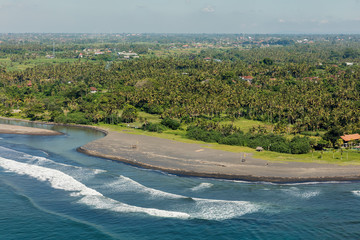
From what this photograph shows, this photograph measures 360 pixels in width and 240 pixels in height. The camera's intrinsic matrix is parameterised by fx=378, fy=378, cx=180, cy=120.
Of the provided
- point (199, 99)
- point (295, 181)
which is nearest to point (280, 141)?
point (295, 181)

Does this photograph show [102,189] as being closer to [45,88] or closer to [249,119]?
[249,119]

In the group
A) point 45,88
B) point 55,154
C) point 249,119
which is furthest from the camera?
point 45,88

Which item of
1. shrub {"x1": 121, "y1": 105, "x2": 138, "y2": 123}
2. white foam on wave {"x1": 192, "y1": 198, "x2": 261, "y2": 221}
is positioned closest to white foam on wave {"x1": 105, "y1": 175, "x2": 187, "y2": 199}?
white foam on wave {"x1": 192, "y1": 198, "x2": 261, "y2": 221}

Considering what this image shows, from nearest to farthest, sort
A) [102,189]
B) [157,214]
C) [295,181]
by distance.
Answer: [157,214] < [102,189] < [295,181]

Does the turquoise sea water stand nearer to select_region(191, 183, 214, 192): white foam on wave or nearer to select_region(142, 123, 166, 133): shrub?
select_region(191, 183, 214, 192): white foam on wave

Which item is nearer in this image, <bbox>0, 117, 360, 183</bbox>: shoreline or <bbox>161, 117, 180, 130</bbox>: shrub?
<bbox>0, 117, 360, 183</bbox>: shoreline
